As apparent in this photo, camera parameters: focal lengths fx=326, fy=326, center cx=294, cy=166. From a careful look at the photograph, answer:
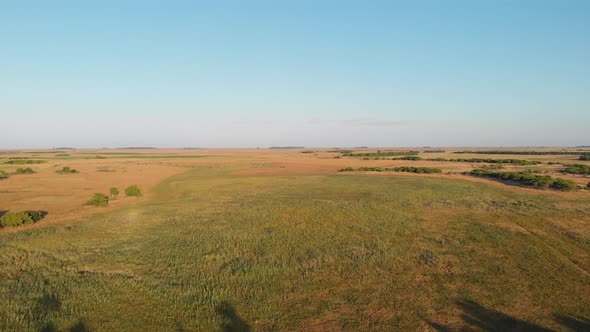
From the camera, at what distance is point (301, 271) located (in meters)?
12.3

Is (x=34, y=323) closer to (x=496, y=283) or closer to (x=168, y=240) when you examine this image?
(x=168, y=240)

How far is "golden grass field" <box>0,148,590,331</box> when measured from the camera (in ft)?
29.9

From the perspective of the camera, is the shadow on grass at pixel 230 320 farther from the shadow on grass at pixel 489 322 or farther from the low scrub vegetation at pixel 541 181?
the low scrub vegetation at pixel 541 181

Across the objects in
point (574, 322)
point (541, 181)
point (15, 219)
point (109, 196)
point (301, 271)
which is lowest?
point (574, 322)

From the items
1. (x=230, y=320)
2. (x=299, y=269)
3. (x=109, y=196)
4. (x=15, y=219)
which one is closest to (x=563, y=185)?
(x=299, y=269)

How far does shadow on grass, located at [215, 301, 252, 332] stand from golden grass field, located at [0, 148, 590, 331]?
0.05 meters

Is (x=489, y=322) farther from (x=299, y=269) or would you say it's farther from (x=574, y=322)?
(x=299, y=269)

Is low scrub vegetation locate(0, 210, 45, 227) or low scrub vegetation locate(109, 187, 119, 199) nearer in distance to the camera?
low scrub vegetation locate(0, 210, 45, 227)

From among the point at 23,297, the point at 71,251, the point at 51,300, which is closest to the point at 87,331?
the point at 51,300

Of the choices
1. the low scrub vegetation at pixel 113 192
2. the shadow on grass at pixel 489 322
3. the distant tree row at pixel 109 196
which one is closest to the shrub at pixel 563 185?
the shadow on grass at pixel 489 322

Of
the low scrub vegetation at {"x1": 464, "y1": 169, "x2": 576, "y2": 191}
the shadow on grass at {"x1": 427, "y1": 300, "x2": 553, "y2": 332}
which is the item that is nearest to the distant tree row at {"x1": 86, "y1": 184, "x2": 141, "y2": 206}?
the shadow on grass at {"x1": 427, "y1": 300, "x2": 553, "y2": 332}

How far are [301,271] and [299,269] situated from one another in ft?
0.71

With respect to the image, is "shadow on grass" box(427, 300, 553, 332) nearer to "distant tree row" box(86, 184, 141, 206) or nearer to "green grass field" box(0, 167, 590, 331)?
"green grass field" box(0, 167, 590, 331)

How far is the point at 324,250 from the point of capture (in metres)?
14.7
